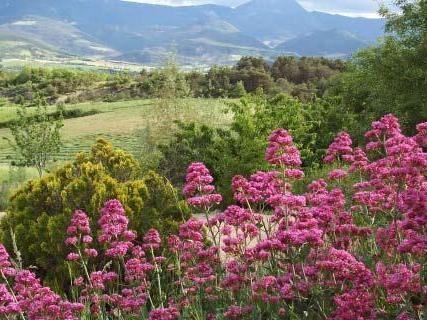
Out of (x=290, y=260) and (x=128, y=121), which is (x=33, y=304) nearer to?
(x=290, y=260)

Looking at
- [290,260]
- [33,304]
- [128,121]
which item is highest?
[290,260]

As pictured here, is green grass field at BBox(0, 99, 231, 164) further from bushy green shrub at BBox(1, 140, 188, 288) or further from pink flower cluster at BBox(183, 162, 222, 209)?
pink flower cluster at BBox(183, 162, 222, 209)

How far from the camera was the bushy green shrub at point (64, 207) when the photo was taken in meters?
9.16

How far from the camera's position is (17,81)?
123m

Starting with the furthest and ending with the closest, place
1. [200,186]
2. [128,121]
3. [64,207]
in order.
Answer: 1. [128,121]
2. [64,207]
3. [200,186]

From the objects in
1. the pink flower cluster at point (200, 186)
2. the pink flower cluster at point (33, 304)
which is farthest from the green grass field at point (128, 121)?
the pink flower cluster at point (33, 304)

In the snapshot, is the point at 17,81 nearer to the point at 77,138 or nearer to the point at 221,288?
the point at 77,138

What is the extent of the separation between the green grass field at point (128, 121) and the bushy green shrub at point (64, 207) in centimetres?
1264

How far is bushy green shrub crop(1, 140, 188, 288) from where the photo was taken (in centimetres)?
916

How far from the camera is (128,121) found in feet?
222

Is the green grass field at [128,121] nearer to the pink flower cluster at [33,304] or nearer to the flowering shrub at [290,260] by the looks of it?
the flowering shrub at [290,260]

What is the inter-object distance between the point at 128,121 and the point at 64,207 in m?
58.9

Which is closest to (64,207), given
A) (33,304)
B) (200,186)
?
(200,186)

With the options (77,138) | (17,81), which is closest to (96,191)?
(77,138)
